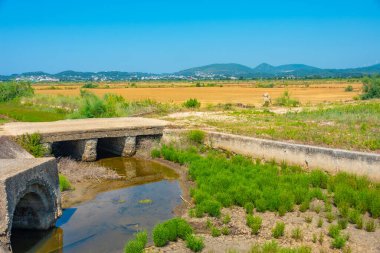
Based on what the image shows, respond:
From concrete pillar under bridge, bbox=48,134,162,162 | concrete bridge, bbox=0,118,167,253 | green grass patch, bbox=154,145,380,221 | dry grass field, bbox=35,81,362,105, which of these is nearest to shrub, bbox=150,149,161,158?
concrete pillar under bridge, bbox=48,134,162,162

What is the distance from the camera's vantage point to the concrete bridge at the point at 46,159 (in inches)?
350

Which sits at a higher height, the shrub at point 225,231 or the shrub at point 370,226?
the shrub at point 370,226

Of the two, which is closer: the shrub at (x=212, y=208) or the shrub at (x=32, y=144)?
the shrub at (x=212, y=208)

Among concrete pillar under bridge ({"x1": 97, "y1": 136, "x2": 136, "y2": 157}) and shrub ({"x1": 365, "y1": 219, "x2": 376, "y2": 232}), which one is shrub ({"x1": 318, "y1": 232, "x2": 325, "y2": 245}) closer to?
shrub ({"x1": 365, "y1": 219, "x2": 376, "y2": 232})

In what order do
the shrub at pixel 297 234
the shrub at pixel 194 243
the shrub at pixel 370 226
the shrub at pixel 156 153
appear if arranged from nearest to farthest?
the shrub at pixel 194 243 → the shrub at pixel 297 234 → the shrub at pixel 370 226 → the shrub at pixel 156 153

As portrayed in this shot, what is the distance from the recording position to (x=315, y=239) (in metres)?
9.30

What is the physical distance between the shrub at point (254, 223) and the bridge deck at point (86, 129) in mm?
10251

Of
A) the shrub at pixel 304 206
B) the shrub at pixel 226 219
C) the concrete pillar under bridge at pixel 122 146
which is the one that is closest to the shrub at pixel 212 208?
the shrub at pixel 226 219

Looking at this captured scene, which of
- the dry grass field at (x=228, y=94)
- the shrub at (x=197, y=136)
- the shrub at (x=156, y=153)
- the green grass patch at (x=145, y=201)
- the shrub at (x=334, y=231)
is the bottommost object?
the dry grass field at (x=228, y=94)

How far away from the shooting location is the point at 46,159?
11.1m

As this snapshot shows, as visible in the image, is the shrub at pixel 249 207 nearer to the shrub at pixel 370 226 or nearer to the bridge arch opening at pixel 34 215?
the shrub at pixel 370 226

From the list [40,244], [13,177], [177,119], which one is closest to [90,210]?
[40,244]

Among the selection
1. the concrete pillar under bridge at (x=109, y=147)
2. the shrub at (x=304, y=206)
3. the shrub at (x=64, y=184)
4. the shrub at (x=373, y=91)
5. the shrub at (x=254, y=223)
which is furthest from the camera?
the shrub at (x=373, y=91)

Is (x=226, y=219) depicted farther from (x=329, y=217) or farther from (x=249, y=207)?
(x=329, y=217)
